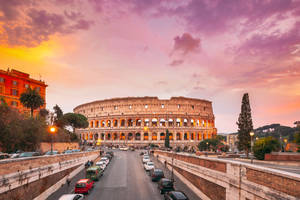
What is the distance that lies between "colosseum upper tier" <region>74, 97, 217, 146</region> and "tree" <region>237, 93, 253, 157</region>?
161ft

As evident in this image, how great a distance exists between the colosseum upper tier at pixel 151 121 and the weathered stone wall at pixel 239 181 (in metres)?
79.1

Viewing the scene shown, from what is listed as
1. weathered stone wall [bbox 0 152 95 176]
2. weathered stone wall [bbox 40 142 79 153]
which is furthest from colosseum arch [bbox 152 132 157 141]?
weathered stone wall [bbox 0 152 95 176]

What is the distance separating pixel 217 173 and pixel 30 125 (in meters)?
37.6

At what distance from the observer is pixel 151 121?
348 ft

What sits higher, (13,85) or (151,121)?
(13,85)

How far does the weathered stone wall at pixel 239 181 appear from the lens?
Answer: 10609 mm

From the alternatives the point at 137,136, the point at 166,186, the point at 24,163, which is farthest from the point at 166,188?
the point at 137,136

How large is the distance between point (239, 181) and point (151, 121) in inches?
3602

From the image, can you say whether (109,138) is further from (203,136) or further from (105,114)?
(203,136)

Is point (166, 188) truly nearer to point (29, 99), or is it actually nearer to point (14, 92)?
point (29, 99)

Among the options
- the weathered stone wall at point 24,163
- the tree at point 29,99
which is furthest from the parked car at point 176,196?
the tree at point 29,99

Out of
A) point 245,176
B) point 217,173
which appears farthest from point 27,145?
point 245,176

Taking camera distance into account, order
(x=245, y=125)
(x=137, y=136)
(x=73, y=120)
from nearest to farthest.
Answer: (x=245, y=125) < (x=73, y=120) < (x=137, y=136)

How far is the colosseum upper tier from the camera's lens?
343 feet
